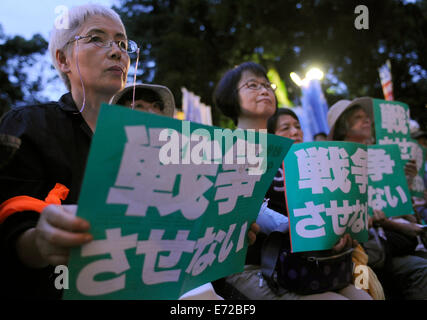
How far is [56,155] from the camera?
3.17ft

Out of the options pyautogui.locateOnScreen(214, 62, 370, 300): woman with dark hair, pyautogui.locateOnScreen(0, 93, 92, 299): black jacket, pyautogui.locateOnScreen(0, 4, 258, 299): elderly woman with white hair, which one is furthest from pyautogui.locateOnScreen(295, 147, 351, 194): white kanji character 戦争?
pyautogui.locateOnScreen(0, 93, 92, 299): black jacket

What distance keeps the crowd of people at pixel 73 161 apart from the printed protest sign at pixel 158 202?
0.07 meters

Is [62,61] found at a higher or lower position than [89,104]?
higher

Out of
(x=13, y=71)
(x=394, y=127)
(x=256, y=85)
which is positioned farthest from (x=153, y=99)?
(x=13, y=71)

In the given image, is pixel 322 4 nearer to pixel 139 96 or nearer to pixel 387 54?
pixel 387 54

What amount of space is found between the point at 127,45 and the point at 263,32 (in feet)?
25.8

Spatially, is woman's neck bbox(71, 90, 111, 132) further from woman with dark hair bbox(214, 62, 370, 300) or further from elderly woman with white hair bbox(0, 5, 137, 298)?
woman with dark hair bbox(214, 62, 370, 300)

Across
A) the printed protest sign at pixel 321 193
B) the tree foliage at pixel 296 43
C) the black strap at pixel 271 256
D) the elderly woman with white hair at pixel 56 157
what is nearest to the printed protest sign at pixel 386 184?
the printed protest sign at pixel 321 193

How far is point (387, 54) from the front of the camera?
7801 mm

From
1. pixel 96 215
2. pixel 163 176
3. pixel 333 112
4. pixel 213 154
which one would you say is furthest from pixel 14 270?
pixel 333 112

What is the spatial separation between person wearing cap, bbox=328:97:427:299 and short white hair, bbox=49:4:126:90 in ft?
5.75

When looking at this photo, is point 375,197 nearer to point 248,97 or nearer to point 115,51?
point 248,97

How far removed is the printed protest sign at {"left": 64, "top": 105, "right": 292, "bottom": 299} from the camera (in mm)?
640

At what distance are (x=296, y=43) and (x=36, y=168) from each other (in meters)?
9.16
